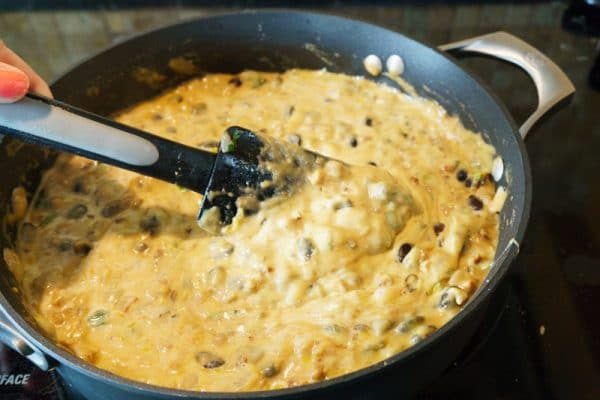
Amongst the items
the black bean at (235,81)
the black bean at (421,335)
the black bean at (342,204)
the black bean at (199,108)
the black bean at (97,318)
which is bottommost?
the black bean at (97,318)

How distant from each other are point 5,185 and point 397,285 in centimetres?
93

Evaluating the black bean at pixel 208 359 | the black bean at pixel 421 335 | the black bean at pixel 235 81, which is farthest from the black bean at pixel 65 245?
the black bean at pixel 421 335

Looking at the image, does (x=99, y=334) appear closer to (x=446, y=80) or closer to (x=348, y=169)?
(x=348, y=169)

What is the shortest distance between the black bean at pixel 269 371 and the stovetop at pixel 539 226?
1.01 feet

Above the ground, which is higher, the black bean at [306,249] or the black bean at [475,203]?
the black bean at [475,203]

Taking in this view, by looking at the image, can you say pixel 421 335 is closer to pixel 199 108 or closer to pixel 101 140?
pixel 101 140

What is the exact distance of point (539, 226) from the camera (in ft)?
5.40

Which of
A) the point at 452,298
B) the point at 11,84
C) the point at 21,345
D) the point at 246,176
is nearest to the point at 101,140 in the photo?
the point at 11,84

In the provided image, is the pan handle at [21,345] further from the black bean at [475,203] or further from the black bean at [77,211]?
the black bean at [475,203]

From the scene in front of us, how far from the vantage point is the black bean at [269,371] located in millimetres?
1239

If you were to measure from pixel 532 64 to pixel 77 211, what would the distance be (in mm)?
1129

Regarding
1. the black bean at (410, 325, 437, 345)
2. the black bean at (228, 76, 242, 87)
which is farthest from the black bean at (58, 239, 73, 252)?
the black bean at (410, 325, 437, 345)

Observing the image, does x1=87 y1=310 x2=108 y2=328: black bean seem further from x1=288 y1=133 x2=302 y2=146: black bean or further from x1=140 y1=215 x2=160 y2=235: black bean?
x1=288 y1=133 x2=302 y2=146: black bean

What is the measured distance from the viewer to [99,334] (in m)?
1.34
